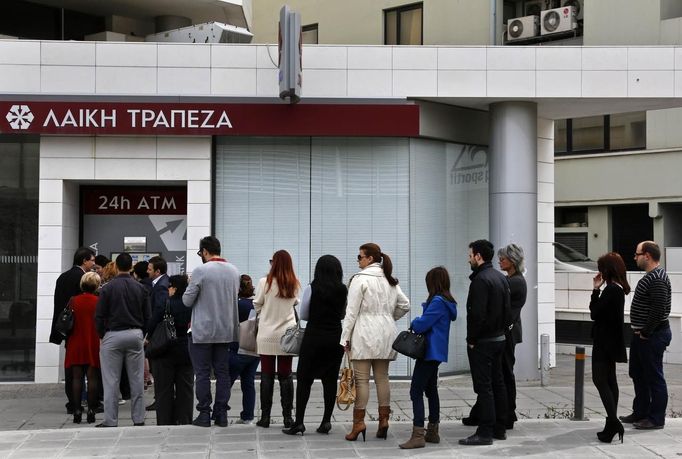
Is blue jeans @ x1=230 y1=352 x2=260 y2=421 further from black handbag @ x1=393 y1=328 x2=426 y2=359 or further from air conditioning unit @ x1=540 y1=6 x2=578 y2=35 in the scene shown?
air conditioning unit @ x1=540 y1=6 x2=578 y2=35

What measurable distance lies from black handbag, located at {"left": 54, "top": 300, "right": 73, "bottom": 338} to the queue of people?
0.26 feet

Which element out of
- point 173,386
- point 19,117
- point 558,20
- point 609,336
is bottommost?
point 173,386

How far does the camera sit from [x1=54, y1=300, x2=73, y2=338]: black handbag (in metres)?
10.8

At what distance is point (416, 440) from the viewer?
353 inches

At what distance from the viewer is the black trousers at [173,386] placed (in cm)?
998

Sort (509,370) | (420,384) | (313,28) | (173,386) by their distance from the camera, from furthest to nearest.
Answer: (313,28) → (173,386) → (509,370) → (420,384)

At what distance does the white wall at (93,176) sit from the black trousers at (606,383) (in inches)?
266

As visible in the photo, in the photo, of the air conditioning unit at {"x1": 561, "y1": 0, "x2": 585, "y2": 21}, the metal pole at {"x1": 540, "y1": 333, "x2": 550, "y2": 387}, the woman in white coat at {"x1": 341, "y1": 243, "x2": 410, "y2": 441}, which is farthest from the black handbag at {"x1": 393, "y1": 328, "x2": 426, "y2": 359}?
the air conditioning unit at {"x1": 561, "y1": 0, "x2": 585, "y2": 21}

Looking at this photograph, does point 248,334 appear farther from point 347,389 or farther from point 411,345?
point 411,345

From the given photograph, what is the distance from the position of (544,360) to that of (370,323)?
537 centimetres

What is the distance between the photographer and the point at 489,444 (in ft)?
29.9

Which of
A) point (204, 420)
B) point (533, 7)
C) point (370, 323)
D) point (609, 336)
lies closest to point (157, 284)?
point (204, 420)

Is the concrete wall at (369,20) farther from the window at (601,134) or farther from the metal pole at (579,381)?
the metal pole at (579,381)

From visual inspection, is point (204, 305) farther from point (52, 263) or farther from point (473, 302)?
point (52, 263)
